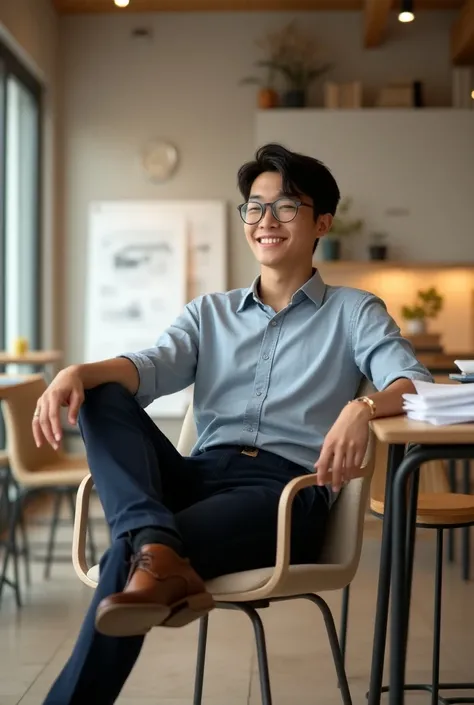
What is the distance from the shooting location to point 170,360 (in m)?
2.34

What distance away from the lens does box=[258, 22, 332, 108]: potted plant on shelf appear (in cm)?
667

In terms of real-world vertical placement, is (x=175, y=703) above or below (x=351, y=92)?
below

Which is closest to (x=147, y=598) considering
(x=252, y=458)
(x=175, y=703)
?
(x=252, y=458)

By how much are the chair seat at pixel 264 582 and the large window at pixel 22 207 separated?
13.5ft

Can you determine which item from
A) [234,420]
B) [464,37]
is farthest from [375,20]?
[234,420]

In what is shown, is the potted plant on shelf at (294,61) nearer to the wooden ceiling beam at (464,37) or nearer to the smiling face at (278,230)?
the wooden ceiling beam at (464,37)

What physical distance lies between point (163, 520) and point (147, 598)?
19cm

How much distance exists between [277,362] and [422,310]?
409 centimetres

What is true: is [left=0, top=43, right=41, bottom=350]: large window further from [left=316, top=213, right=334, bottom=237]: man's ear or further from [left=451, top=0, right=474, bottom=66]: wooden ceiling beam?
[left=316, top=213, right=334, bottom=237]: man's ear

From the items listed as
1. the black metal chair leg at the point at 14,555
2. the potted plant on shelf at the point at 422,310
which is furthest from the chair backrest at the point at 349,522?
the potted plant on shelf at the point at 422,310

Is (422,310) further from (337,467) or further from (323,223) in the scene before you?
(337,467)

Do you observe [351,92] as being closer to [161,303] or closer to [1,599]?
[161,303]

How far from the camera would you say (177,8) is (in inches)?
268

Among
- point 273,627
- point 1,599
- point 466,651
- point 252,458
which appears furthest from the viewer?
point 1,599
